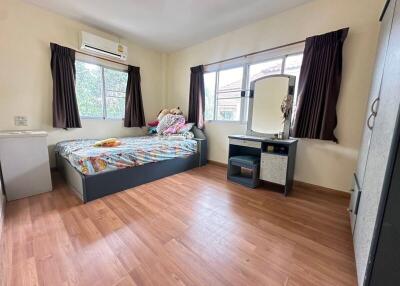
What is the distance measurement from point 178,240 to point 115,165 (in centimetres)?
129

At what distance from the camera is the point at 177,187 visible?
2.47 metres

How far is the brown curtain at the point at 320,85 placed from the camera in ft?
6.93

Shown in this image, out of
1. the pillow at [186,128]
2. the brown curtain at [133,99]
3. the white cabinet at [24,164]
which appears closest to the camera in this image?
the white cabinet at [24,164]

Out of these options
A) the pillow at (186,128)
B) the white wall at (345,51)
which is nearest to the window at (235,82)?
the white wall at (345,51)

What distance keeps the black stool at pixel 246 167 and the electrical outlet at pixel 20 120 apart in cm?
316

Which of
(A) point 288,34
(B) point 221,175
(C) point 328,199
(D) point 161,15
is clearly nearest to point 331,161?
(C) point 328,199

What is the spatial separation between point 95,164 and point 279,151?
2365 mm

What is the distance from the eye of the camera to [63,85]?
107 inches

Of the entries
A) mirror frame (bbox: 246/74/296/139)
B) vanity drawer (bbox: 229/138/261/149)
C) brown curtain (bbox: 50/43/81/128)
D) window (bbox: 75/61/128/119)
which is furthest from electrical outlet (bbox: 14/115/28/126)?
mirror frame (bbox: 246/74/296/139)

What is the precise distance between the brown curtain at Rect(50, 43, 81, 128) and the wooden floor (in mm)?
1236

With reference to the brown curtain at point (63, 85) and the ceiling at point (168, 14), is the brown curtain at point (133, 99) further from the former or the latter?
the brown curtain at point (63, 85)

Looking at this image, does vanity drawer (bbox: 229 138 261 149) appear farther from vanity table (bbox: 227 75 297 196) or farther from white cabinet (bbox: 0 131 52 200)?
white cabinet (bbox: 0 131 52 200)

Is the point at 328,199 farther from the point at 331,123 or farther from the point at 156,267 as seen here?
the point at 156,267

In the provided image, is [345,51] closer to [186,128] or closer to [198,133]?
[198,133]
